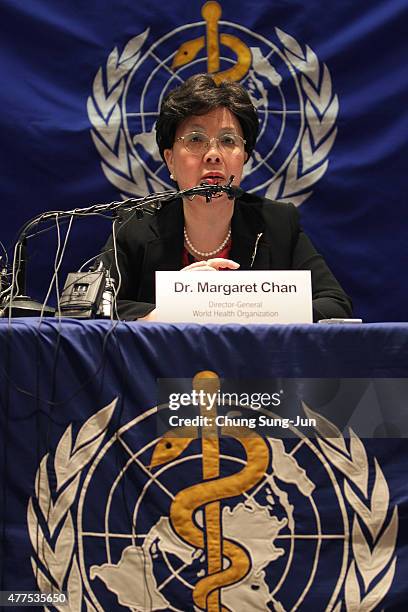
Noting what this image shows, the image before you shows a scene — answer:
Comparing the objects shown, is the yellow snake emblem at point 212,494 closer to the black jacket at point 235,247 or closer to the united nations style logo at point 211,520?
the united nations style logo at point 211,520

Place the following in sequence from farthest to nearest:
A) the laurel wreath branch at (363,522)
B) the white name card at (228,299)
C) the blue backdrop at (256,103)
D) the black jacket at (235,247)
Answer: the blue backdrop at (256,103), the black jacket at (235,247), the white name card at (228,299), the laurel wreath branch at (363,522)

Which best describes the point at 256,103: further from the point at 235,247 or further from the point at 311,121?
the point at 235,247

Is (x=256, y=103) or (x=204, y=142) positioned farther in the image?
(x=256, y=103)

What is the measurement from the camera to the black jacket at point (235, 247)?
184 cm

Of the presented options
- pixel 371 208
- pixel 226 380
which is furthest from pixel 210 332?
pixel 371 208

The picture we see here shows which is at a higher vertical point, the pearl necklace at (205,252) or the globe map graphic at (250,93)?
the globe map graphic at (250,93)

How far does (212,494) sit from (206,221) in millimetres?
918

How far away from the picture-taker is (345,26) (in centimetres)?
227

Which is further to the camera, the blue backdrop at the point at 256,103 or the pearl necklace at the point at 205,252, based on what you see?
the blue backdrop at the point at 256,103

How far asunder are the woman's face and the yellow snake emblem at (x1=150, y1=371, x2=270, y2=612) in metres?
0.83

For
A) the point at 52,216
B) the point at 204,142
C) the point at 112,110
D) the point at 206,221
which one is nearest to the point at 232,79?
the point at 112,110

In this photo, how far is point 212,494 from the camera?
1125 millimetres

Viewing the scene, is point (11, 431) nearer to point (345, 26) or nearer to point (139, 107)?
point (139, 107)

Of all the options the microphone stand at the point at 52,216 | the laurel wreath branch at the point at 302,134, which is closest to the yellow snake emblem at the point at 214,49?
the laurel wreath branch at the point at 302,134
